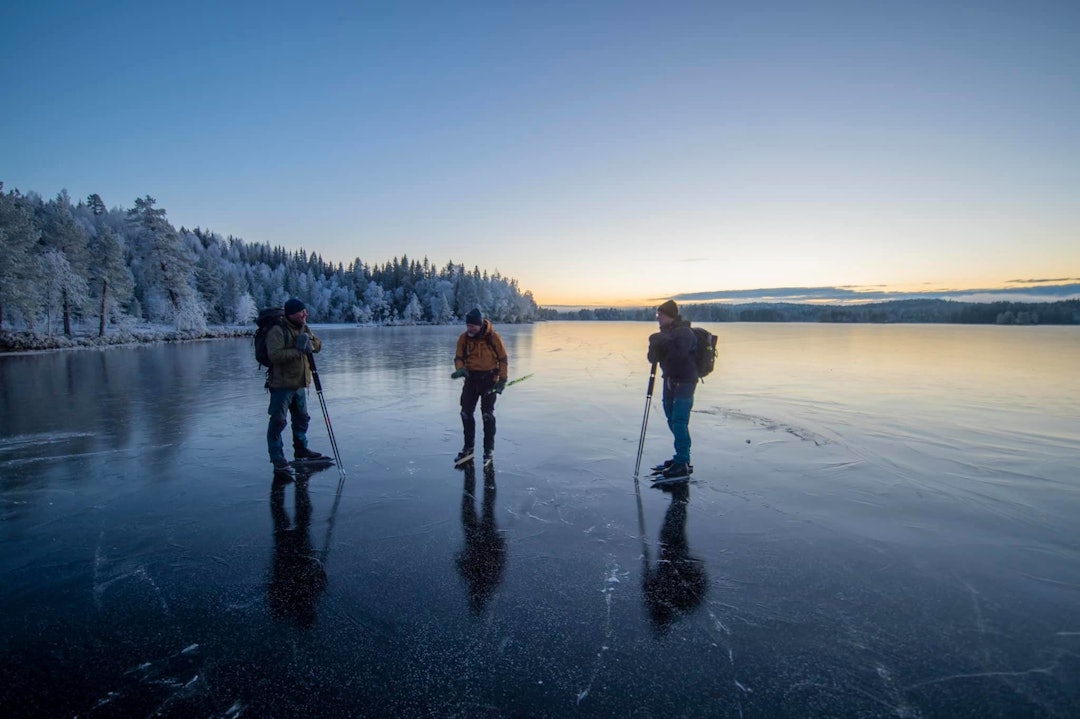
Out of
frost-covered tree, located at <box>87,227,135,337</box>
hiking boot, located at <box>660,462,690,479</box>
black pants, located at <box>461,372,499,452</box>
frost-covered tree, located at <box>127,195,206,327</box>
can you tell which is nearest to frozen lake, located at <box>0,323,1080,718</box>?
hiking boot, located at <box>660,462,690,479</box>

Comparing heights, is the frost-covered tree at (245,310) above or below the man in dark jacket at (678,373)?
above

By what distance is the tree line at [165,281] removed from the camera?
119 feet

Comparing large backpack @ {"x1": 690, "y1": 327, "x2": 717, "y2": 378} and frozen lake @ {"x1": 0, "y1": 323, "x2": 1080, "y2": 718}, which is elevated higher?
large backpack @ {"x1": 690, "y1": 327, "x2": 717, "y2": 378}

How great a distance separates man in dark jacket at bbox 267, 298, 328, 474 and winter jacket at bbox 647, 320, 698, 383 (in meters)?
4.59

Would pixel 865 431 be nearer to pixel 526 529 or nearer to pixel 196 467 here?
pixel 526 529

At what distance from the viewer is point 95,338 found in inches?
1473

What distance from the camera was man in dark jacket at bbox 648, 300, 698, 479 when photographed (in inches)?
263

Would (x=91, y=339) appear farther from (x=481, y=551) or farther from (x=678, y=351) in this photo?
(x=678, y=351)

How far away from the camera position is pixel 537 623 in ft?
11.3

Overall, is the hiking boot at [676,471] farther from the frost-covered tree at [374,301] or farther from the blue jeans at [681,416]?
the frost-covered tree at [374,301]

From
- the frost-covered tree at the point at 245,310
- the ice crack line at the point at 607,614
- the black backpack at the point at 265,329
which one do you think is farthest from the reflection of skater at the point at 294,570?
the frost-covered tree at the point at 245,310

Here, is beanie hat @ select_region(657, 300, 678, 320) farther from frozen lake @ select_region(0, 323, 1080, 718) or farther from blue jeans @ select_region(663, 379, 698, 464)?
frozen lake @ select_region(0, 323, 1080, 718)

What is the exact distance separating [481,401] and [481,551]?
3.21 meters

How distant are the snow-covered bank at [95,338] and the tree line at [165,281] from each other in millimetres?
1258
